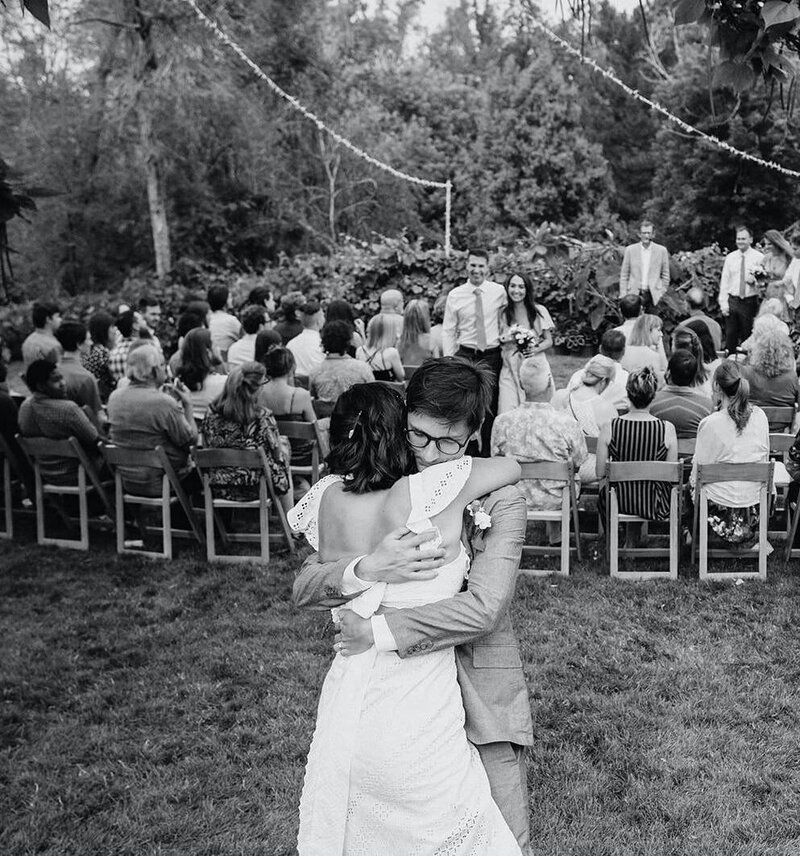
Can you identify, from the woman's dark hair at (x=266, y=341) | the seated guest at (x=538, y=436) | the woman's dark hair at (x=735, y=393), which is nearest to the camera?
the woman's dark hair at (x=735, y=393)

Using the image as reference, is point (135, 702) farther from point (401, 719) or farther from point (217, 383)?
point (217, 383)

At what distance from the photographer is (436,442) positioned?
2291 millimetres

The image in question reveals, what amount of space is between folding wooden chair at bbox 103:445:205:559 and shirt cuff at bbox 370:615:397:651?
4.42 metres

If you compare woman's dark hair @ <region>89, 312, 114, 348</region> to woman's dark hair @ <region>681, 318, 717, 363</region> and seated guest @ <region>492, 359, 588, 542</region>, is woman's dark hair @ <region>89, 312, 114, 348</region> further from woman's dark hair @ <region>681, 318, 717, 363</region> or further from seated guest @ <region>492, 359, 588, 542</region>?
woman's dark hair @ <region>681, 318, 717, 363</region>

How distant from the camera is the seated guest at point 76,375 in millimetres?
→ 7716

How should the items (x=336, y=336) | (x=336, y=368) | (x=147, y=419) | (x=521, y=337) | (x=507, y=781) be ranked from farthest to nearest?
(x=521, y=337), (x=336, y=368), (x=336, y=336), (x=147, y=419), (x=507, y=781)

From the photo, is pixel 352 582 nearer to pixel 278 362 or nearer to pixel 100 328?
pixel 278 362

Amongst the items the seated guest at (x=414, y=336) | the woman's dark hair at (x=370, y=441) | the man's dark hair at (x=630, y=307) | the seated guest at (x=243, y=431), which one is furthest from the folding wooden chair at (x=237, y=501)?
the woman's dark hair at (x=370, y=441)

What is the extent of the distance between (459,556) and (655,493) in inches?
159

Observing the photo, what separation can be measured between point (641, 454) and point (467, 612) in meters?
4.07

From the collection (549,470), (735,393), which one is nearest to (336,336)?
(549,470)

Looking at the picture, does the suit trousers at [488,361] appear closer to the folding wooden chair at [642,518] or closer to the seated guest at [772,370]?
the seated guest at [772,370]

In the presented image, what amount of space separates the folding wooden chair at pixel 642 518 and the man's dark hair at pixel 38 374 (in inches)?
156

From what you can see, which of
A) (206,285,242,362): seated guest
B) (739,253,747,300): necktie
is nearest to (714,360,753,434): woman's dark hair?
(206,285,242,362): seated guest
